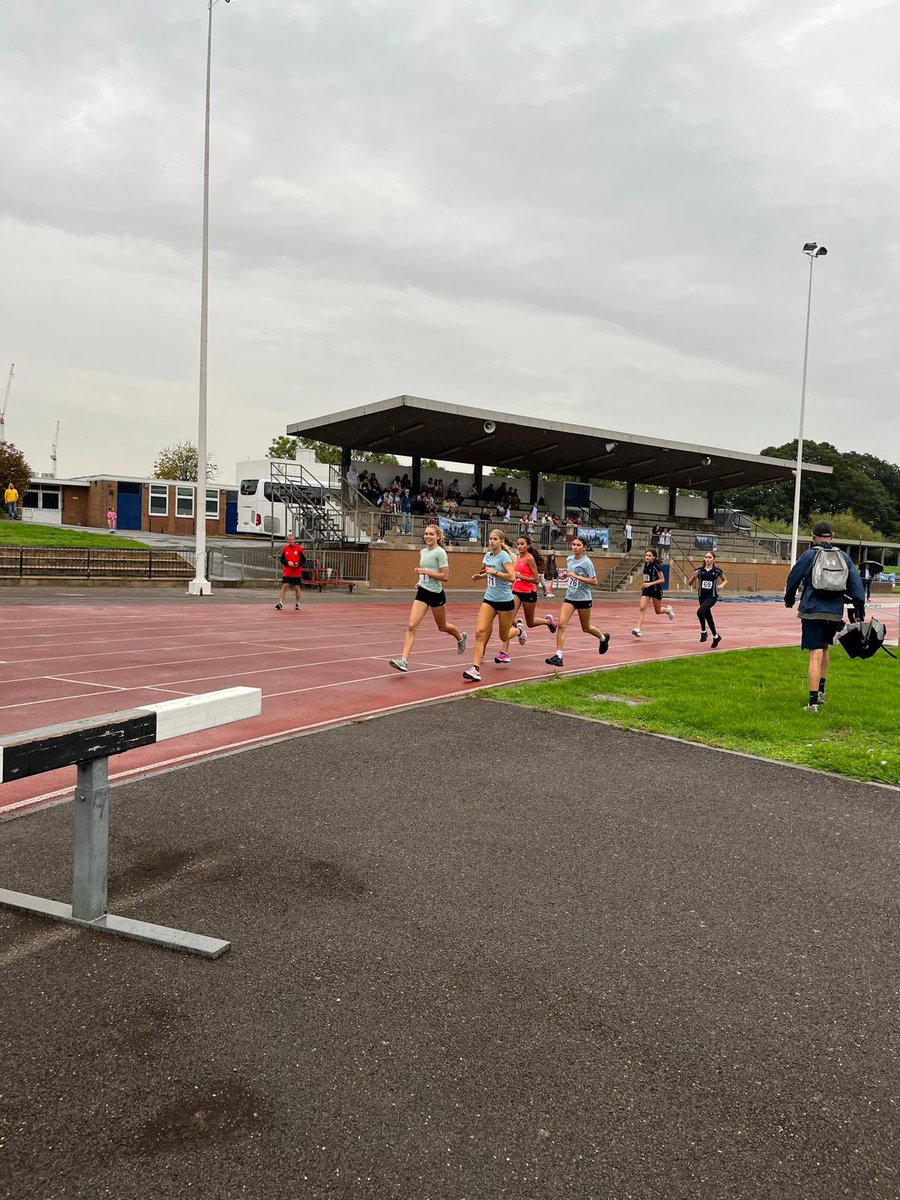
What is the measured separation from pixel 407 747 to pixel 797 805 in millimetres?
2974

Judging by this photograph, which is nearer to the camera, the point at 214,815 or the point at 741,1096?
the point at 741,1096

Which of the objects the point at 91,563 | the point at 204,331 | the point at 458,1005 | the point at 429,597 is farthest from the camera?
the point at 91,563

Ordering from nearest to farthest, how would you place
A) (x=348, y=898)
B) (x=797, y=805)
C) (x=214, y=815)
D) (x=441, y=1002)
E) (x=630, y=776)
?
(x=441, y=1002), (x=348, y=898), (x=214, y=815), (x=797, y=805), (x=630, y=776)

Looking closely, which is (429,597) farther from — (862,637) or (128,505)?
(128,505)

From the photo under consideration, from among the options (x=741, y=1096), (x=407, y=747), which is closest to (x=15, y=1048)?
(x=741, y=1096)

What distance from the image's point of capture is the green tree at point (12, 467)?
40500 millimetres

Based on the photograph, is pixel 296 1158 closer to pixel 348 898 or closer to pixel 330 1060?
pixel 330 1060

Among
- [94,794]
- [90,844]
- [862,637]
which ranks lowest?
[90,844]

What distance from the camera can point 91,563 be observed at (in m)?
28.2

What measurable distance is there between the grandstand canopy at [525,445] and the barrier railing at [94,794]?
28553 millimetres

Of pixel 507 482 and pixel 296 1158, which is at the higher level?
pixel 507 482

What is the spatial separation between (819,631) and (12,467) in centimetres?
4099

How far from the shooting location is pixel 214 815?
206 inches

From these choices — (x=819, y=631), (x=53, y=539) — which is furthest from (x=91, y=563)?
(x=819, y=631)
